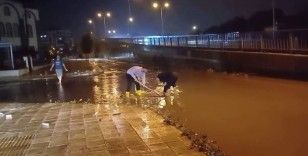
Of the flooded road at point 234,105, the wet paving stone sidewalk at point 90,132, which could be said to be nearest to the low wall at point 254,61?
the flooded road at point 234,105

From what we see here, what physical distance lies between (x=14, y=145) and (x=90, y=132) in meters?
1.56

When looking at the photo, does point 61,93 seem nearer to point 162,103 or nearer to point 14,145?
point 162,103

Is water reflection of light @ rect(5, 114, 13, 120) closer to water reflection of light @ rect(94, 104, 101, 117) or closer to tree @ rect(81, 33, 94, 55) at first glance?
water reflection of light @ rect(94, 104, 101, 117)

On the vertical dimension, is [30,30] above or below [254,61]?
above

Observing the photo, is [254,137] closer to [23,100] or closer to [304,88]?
[304,88]

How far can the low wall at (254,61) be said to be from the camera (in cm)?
1603

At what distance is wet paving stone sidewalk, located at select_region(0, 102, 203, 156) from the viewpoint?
743cm

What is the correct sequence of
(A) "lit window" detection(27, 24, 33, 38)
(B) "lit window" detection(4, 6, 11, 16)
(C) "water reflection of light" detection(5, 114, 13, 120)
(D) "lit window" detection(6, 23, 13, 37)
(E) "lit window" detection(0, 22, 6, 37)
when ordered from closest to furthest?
(C) "water reflection of light" detection(5, 114, 13, 120) → (E) "lit window" detection(0, 22, 6, 37) → (D) "lit window" detection(6, 23, 13, 37) → (B) "lit window" detection(4, 6, 11, 16) → (A) "lit window" detection(27, 24, 33, 38)

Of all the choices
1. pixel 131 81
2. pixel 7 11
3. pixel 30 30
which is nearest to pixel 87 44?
pixel 30 30

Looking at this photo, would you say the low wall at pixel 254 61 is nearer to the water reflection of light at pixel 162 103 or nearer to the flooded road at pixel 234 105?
the flooded road at pixel 234 105

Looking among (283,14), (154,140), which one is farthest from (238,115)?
(283,14)

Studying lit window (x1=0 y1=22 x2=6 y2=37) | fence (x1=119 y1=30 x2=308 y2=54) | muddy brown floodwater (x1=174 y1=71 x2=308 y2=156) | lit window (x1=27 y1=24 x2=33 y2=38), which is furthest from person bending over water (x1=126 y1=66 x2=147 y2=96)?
lit window (x1=27 y1=24 x2=33 y2=38)

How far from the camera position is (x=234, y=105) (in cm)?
1172

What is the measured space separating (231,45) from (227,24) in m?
26.1
